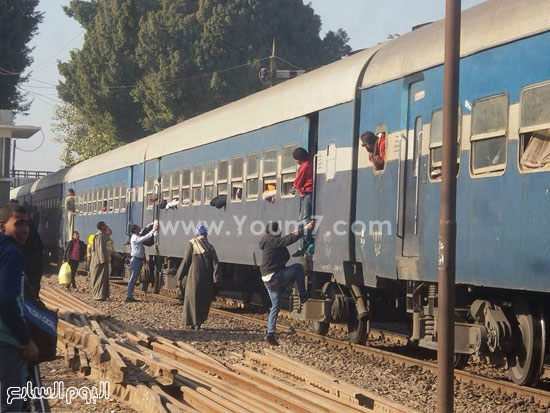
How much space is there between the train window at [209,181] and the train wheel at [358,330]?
6074mm

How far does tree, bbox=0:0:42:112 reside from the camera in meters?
40.6

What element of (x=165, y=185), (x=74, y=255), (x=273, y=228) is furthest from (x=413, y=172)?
(x=74, y=255)

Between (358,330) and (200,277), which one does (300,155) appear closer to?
(358,330)

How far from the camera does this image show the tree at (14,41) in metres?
40.6

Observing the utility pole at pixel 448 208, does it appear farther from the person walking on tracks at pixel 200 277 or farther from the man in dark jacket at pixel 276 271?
the person walking on tracks at pixel 200 277

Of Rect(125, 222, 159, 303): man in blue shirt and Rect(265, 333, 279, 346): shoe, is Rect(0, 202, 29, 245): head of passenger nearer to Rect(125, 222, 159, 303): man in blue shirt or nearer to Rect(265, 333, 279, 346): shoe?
Rect(265, 333, 279, 346): shoe

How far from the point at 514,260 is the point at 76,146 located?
209ft

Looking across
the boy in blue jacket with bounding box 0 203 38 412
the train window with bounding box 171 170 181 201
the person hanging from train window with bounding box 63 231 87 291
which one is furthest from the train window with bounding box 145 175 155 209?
the boy in blue jacket with bounding box 0 203 38 412

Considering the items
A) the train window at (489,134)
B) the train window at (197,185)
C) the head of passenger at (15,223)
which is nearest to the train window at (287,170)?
the train window at (197,185)

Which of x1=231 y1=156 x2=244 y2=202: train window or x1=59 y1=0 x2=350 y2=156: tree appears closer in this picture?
x1=231 y1=156 x2=244 y2=202: train window

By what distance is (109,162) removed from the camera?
98.1 feet

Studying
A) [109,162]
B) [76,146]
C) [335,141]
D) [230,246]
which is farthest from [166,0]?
[335,141]

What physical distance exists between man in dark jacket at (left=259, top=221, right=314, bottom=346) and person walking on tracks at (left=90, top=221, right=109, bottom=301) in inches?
288

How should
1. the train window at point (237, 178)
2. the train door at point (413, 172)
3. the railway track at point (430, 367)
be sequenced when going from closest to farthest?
1. the railway track at point (430, 367)
2. the train door at point (413, 172)
3. the train window at point (237, 178)
